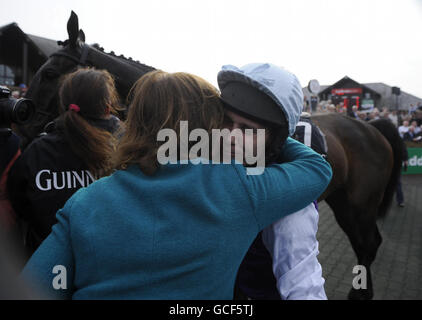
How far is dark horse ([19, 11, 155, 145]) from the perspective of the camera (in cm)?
286

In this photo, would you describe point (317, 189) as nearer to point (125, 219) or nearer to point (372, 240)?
point (125, 219)

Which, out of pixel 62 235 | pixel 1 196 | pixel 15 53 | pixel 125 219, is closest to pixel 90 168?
pixel 1 196

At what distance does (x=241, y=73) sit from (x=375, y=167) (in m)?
3.53

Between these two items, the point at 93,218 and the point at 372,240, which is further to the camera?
the point at 372,240

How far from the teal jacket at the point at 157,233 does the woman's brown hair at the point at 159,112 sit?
0.05 m

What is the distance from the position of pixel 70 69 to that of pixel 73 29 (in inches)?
15.5

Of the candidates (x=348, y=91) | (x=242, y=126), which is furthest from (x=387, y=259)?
(x=348, y=91)

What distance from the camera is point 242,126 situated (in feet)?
3.47

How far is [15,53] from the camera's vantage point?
14961 mm

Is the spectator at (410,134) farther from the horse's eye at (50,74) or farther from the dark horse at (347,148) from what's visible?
the horse's eye at (50,74)

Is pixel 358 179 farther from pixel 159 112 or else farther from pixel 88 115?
pixel 159 112

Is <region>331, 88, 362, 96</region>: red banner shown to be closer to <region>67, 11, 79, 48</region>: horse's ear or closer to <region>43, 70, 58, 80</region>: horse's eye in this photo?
<region>67, 11, 79, 48</region>: horse's ear

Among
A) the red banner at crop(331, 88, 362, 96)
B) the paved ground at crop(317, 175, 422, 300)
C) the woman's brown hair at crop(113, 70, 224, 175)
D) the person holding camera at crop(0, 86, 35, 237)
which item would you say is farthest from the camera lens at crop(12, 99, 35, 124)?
the red banner at crop(331, 88, 362, 96)

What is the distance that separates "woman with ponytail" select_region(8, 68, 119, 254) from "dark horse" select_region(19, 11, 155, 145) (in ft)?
4.04
